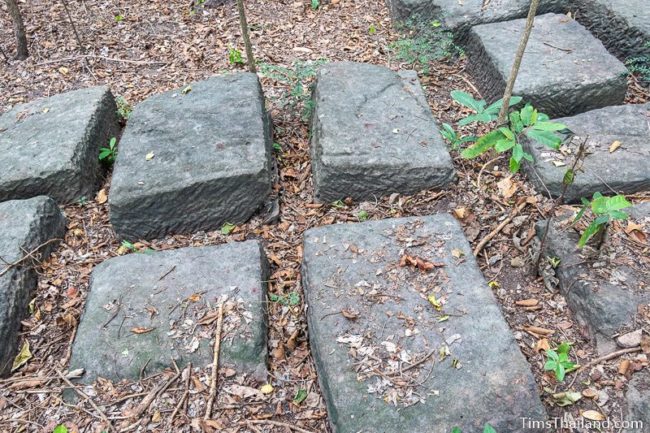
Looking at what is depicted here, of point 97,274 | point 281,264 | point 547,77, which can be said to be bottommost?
point 281,264

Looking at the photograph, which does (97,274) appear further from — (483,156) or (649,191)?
(649,191)

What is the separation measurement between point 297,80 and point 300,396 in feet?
8.09

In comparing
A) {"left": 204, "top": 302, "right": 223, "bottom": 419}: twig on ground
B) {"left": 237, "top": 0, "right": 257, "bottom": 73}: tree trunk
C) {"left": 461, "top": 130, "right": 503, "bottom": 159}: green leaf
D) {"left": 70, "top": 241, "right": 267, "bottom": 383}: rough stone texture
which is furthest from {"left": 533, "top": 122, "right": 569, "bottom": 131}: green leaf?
{"left": 237, "top": 0, "right": 257, "bottom": 73}: tree trunk

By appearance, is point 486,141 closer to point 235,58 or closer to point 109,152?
point 109,152

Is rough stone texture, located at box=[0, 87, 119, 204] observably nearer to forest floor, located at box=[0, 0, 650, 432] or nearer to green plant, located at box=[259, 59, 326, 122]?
forest floor, located at box=[0, 0, 650, 432]

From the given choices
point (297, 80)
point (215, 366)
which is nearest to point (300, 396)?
point (215, 366)

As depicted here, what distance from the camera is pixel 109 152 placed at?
10.8ft

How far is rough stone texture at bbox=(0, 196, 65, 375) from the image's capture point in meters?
2.30

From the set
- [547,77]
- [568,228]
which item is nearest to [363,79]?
[547,77]

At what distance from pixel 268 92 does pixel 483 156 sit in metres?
1.68

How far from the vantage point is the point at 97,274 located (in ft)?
8.03

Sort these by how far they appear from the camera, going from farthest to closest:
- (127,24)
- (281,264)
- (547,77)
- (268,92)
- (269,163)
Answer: (127,24) → (268,92) → (547,77) → (269,163) → (281,264)

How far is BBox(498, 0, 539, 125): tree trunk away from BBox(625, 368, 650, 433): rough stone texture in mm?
1382

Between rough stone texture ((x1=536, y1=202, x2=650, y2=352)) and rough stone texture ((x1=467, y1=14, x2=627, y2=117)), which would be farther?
rough stone texture ((x1=467, y1=14, x2=627, y2=117))
